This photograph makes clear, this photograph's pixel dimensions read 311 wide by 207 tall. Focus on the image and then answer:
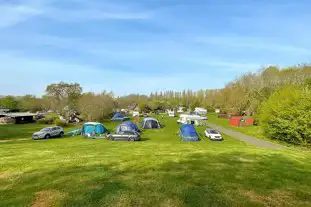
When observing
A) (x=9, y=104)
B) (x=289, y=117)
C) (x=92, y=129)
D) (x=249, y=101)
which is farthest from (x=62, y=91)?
(x=289, y=117)

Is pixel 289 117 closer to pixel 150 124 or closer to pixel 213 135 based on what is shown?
pixel 213 135

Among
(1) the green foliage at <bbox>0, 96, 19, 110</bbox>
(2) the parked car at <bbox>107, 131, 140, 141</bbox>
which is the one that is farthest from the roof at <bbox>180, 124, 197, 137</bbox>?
(1) the green foliage at <bbox>0, 96, 19, 110</bbox>

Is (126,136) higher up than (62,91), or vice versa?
(62,91)

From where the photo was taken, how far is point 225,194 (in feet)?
28.1

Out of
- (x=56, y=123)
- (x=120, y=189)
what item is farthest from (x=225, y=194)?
(x=56, y=123)

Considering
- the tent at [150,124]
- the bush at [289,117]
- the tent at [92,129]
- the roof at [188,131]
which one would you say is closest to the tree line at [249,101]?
the bush at [289,117]

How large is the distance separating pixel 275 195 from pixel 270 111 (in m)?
26.3

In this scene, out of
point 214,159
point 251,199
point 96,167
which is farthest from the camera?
point 214,159

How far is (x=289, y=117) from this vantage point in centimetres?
2936

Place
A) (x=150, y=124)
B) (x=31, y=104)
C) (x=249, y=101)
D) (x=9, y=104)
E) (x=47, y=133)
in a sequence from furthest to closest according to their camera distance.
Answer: (x=9, y=104), (x=31, y=104), (x=249, y=101), (x=150, y=124), (x=47, y=133)

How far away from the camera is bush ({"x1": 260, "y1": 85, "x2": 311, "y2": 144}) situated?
27188 mm

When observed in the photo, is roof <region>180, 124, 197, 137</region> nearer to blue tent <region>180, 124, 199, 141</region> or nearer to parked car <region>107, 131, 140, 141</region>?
blue tent <region>180, 124, 199, 141</region>

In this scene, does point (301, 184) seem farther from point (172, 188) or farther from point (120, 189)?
point (120, 189)

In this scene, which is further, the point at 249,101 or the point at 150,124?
the point at 249,101
